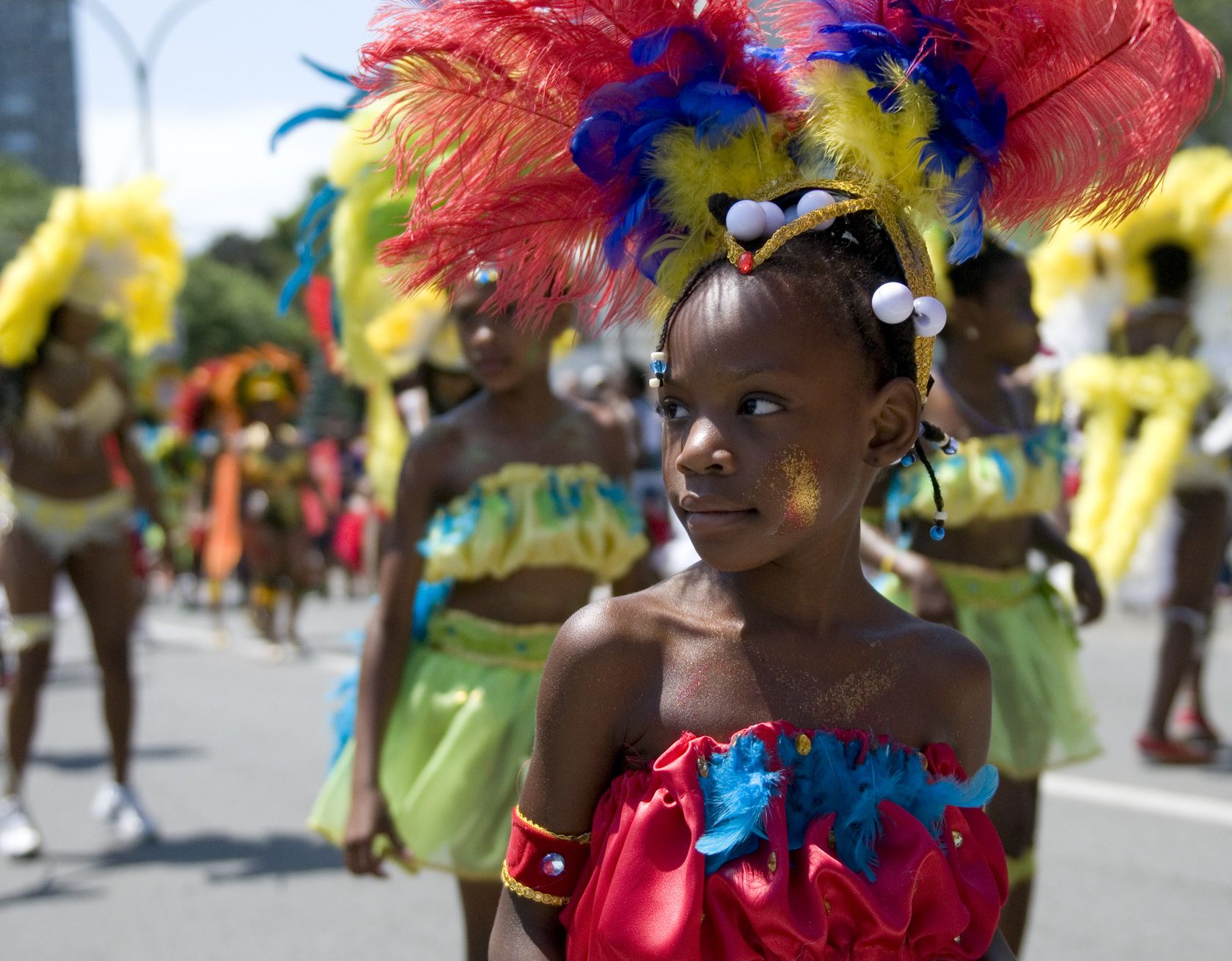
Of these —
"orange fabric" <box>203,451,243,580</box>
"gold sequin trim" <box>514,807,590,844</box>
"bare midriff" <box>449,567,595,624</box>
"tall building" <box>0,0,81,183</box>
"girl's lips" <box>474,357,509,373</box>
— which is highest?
"tall building" <box>0,0,81,183</box>

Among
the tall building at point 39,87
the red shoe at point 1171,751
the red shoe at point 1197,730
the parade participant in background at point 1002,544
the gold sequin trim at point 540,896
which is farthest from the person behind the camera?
the tall building at point 39,87

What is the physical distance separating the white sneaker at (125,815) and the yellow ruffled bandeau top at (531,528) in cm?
331

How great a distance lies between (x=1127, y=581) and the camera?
7.26 m

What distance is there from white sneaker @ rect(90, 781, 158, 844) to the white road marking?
11.9 ft

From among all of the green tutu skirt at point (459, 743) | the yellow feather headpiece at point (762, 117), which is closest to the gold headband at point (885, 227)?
the yellow feather headpiece at point (762, 117)

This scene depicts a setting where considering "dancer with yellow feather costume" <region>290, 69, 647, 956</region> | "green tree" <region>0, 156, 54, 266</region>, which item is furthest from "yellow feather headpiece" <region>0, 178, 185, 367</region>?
"green tree" <region>0, 156, 54, 266</region>

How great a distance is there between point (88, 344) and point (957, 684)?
499 centimetres

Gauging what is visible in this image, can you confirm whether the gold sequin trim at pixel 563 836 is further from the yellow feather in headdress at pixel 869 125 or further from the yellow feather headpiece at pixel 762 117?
the yellow feather in headdress at pixel 869 125

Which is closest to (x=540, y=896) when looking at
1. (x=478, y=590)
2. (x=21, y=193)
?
(x=478, y=590)

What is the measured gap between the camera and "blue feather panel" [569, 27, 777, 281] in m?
1.69

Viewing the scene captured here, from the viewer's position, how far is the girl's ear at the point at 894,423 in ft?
5.55

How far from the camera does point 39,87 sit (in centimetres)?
5372

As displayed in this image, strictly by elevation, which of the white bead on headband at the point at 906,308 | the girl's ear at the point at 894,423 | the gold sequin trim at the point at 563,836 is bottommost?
the gold sequin trim at the point at 563,836

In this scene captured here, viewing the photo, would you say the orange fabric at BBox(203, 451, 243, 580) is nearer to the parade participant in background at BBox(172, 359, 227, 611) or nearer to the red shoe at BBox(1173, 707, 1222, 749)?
the parade participant in background at BBox(172, 359, 227, 611)
